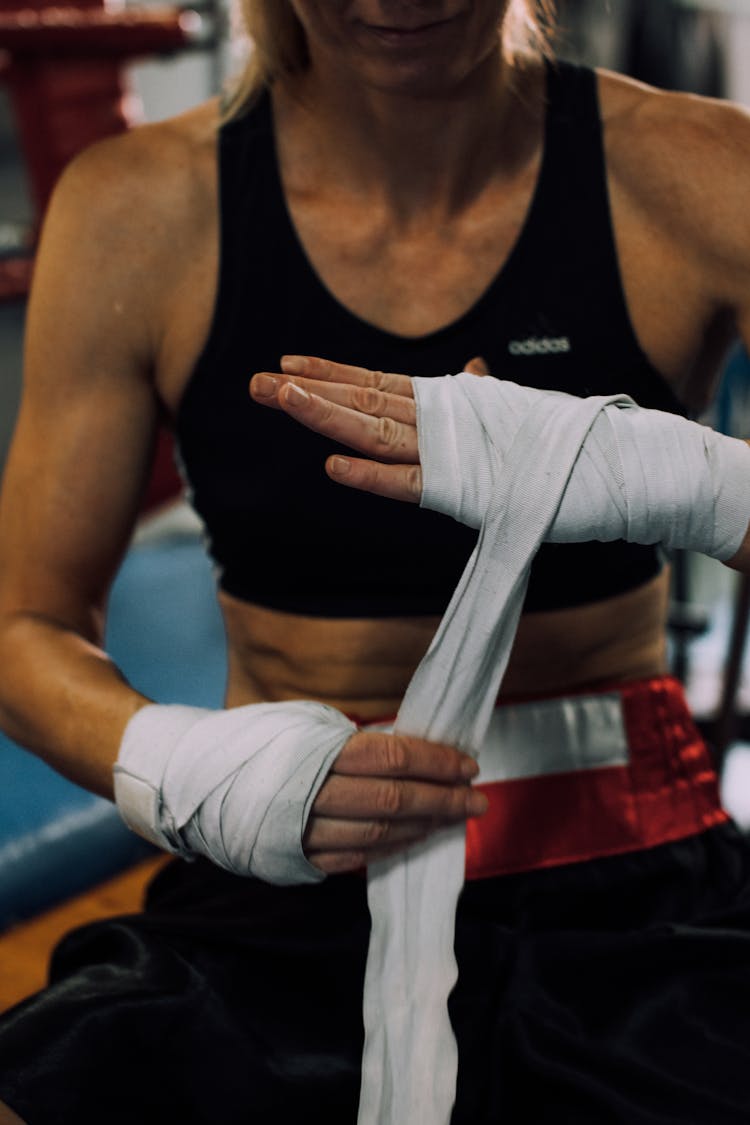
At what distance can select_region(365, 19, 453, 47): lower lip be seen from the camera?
2.53 ft

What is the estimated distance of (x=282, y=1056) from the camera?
75cm

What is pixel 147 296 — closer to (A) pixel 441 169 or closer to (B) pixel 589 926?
(A) pixel 441 169

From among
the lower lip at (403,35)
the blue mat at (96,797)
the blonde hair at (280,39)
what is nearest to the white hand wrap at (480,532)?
the lower lip at (403,35)

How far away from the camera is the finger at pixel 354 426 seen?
65cm

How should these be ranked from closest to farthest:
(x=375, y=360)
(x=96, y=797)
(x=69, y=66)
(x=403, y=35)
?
(x=403, y=35)
(x=375, y=360)
(x=96, y=797)
(x=69, y=66)

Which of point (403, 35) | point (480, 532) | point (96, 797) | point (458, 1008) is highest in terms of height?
point (403, 35)

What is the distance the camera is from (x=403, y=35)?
30.4 inches

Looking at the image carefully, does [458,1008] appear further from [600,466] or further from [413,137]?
[413,137]

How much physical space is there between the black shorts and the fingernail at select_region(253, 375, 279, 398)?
0.34 metres

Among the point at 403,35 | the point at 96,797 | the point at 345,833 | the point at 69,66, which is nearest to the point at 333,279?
the point at 403,35

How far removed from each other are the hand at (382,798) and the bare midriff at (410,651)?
0.18 metres

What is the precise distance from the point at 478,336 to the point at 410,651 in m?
0.21

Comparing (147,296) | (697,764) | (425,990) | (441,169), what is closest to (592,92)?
(441,169)

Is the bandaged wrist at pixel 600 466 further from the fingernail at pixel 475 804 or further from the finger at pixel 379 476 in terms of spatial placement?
the fingernail at pixel 475 804
